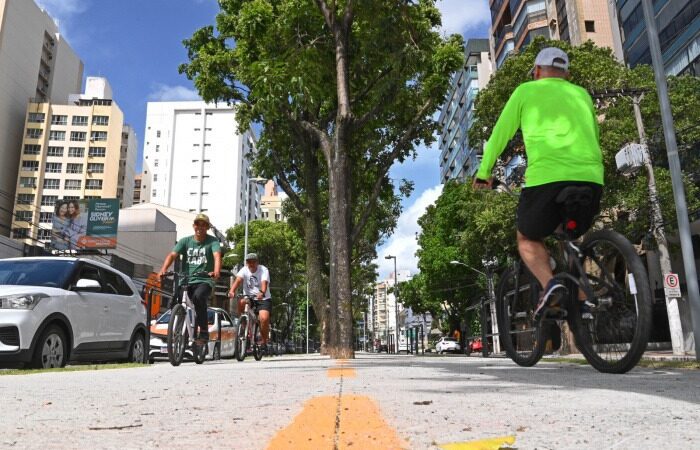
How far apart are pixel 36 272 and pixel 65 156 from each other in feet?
256

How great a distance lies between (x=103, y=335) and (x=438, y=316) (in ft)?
141

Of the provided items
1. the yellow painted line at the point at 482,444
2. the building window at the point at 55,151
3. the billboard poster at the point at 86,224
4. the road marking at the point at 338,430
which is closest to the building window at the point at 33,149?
the building window at the point at 55,151

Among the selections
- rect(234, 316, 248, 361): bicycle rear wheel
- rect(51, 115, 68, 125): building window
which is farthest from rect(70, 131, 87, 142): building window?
rect(234, 316, 248, 361): bicycle rear wheel

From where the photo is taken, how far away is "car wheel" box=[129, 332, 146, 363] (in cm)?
962

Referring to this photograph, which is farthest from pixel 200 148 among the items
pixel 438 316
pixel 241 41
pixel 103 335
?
pixel 103 335

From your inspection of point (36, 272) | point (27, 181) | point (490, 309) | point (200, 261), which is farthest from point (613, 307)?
point (27, 181)

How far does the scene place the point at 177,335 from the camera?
775 centimetres

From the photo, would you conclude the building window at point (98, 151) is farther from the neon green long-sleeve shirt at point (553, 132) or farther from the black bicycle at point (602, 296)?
the black bicycle at point (602, 296)

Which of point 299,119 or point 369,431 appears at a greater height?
point 299,119

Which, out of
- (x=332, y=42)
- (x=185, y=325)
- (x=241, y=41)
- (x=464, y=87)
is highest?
(x=464, y=87)

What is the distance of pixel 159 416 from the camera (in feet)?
6.93

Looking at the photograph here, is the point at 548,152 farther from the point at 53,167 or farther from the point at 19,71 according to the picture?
the point at 53,167

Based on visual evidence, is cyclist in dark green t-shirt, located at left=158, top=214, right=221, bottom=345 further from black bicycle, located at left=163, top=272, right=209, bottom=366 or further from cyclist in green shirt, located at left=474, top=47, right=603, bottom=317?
cyclist in green shirt, located at left=474, top=47, right=603, bottom=317

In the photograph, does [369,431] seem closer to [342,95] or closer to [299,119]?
[342,95]
